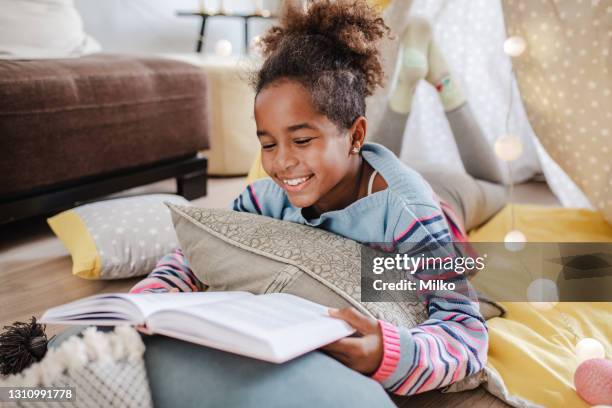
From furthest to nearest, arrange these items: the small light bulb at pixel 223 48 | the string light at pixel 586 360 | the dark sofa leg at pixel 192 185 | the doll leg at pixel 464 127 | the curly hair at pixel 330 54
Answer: the small light bulb at pixel 223 48 → the dark sofa leg at pixel 192 185 → the doll leg at pixel 464 127 → the curly hair at pixel 330 54 → the string light at pixel 586 360

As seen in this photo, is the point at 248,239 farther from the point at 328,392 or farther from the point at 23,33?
the point at 23,33

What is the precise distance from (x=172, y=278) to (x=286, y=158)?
30 cm

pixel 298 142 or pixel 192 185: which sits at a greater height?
pixel 298 142

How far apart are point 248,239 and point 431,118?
1.22 m

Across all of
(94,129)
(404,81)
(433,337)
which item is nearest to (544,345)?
(433,337)

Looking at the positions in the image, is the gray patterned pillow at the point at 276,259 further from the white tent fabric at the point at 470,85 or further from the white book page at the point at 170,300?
the white tent fabric at the point at 470,85

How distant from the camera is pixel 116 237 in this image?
1.32m

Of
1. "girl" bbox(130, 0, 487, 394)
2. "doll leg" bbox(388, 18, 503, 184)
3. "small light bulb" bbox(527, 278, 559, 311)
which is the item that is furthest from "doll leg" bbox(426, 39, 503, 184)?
"girl" bbox(130, 0, 487, 394)

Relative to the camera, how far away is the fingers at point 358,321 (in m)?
0.74

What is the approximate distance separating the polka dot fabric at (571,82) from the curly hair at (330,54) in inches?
19.2

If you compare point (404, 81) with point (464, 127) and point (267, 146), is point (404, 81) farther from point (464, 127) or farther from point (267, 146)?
point (267, 146)

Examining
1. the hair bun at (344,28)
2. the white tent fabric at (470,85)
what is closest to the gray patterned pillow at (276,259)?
the hair bun at (344,28)

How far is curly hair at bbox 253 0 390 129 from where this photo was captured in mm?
935

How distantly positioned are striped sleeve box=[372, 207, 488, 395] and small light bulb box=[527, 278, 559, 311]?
29 cm
